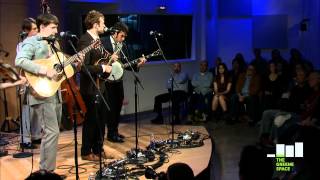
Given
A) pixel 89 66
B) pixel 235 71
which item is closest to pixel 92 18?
pixel 89 66

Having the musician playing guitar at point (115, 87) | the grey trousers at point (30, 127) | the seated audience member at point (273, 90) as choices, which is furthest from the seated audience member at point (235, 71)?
the grey trousers at point (30, 127)

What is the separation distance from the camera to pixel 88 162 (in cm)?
488

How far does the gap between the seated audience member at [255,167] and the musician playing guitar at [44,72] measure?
2065mm

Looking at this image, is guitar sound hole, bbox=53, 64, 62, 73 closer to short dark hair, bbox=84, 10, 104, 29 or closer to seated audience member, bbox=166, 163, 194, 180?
short dark hair, bbox=84, 10, 104, 29

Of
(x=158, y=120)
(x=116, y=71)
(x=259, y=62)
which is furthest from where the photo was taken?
(x=259, y=62)

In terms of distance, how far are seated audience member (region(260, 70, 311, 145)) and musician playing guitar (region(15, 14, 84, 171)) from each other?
337 centimetres

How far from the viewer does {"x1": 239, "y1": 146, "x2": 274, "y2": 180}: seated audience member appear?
2.41 meters

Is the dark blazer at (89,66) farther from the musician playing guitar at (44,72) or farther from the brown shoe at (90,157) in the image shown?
the brown shoe at (90,157)

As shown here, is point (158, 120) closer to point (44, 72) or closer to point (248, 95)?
point (248, 95)

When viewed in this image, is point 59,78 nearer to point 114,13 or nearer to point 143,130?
point 143,130

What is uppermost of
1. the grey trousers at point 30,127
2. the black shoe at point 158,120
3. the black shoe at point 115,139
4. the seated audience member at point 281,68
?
the seated audience member at point 281,68

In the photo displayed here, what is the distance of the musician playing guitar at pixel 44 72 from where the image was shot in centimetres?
396

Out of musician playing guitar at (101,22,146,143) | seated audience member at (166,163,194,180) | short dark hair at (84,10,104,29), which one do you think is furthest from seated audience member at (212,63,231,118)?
seated audience member at (166,163,194,180)

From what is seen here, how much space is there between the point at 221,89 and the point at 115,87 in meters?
3.20
